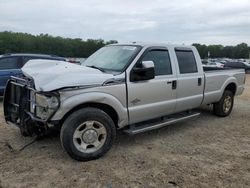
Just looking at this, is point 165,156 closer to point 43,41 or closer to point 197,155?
point 197,155

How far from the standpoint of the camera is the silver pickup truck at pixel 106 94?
15.2ft

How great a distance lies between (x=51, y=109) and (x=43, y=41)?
74.7 meters

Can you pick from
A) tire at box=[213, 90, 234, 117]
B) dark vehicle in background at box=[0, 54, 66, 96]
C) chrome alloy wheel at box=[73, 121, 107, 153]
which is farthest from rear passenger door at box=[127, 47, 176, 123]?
dark vehicle in background at box=[0, 54, 66, 96]

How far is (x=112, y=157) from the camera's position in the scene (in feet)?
16.5

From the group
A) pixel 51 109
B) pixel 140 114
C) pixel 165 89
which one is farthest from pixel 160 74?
pixel 51 109

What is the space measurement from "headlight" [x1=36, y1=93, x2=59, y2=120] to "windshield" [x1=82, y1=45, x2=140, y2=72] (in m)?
1.28

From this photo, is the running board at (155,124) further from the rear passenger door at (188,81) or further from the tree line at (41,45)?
the tree line at (41,45)

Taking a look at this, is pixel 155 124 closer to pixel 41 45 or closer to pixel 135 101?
pixel 135 101

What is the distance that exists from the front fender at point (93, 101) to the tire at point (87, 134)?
0.14 metres

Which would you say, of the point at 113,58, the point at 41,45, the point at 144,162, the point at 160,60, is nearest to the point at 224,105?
the point at 160,60

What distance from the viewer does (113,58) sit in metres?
5.83

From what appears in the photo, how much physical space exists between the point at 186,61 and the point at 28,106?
3320mm

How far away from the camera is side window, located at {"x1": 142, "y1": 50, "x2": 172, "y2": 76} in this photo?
585 centimetres

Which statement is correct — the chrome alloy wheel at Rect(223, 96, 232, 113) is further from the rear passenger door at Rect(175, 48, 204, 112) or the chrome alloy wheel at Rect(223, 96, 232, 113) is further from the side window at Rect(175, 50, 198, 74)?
the side window at Rect(175, 50, 198, 74)
